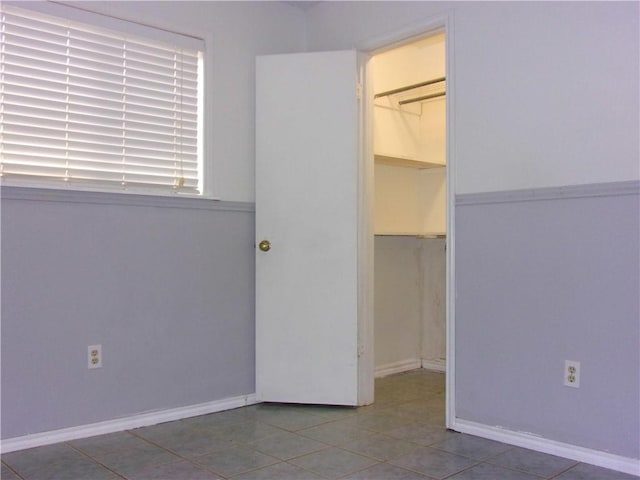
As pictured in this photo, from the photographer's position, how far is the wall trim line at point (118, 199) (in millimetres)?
2605

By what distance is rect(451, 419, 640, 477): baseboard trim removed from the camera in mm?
2301

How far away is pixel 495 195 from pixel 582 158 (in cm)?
41

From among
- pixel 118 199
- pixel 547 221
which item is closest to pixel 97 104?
pixel 118 199

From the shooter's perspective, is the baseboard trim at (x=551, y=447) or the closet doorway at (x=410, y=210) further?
the closet doorway at (x=410, y=210)

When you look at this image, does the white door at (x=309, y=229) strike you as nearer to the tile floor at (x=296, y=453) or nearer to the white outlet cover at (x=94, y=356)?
the tile floor at (x=296, y=453)

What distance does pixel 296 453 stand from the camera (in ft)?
8.30

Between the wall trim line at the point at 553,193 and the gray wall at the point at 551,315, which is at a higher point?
the wall trim line at the point at 553,193

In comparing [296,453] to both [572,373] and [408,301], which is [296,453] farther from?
[408,301]

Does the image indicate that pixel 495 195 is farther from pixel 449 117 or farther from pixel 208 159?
pixel 208 159

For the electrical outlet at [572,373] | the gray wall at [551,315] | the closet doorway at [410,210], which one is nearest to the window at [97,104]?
the closet doorway at [410,210]

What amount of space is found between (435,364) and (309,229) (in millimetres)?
1616

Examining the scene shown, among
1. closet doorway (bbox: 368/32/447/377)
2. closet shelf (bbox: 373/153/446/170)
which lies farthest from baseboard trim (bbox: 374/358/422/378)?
closet shelf (bbox: 373/153/446/170)

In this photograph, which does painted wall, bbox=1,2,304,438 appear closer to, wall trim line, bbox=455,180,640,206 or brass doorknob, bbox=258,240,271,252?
brass doorknob, bbox=258,240,271,252

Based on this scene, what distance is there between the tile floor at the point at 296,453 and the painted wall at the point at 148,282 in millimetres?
209
